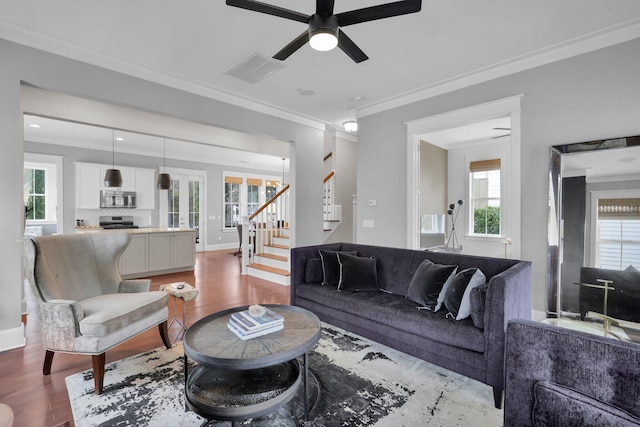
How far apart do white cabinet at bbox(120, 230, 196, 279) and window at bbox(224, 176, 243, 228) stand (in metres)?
3.72

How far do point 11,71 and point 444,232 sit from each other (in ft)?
22.3

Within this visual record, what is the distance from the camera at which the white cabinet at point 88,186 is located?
23.0ft

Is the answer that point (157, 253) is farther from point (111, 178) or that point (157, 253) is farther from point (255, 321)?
point (255, 321)

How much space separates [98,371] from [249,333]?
46.4 inches

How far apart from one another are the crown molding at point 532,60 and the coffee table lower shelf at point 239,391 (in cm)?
→ 377

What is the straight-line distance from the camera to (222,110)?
4293 mm

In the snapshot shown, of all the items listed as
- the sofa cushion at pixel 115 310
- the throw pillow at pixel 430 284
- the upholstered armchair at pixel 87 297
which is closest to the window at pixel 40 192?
the upholstered armchair at pixel 87 297

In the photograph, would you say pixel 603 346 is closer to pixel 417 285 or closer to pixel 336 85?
pixel 417 285

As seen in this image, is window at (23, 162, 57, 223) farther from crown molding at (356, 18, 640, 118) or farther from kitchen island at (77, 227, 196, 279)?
crown molding at (356, 18, 640, 118)

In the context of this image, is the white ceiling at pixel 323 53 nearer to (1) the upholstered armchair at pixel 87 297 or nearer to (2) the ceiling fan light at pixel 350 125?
(2) the ceiling fan light at pixel 350 125

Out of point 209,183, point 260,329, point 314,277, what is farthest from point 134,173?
point 260,329

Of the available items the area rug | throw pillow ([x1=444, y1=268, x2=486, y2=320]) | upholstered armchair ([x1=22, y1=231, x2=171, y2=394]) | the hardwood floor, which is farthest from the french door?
throw pillow ([x1=444, y1=268, x2=486, y2=320])

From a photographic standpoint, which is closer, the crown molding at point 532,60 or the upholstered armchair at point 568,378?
the upholstered armchair at point 568,378

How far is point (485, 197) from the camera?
5.86 metres
